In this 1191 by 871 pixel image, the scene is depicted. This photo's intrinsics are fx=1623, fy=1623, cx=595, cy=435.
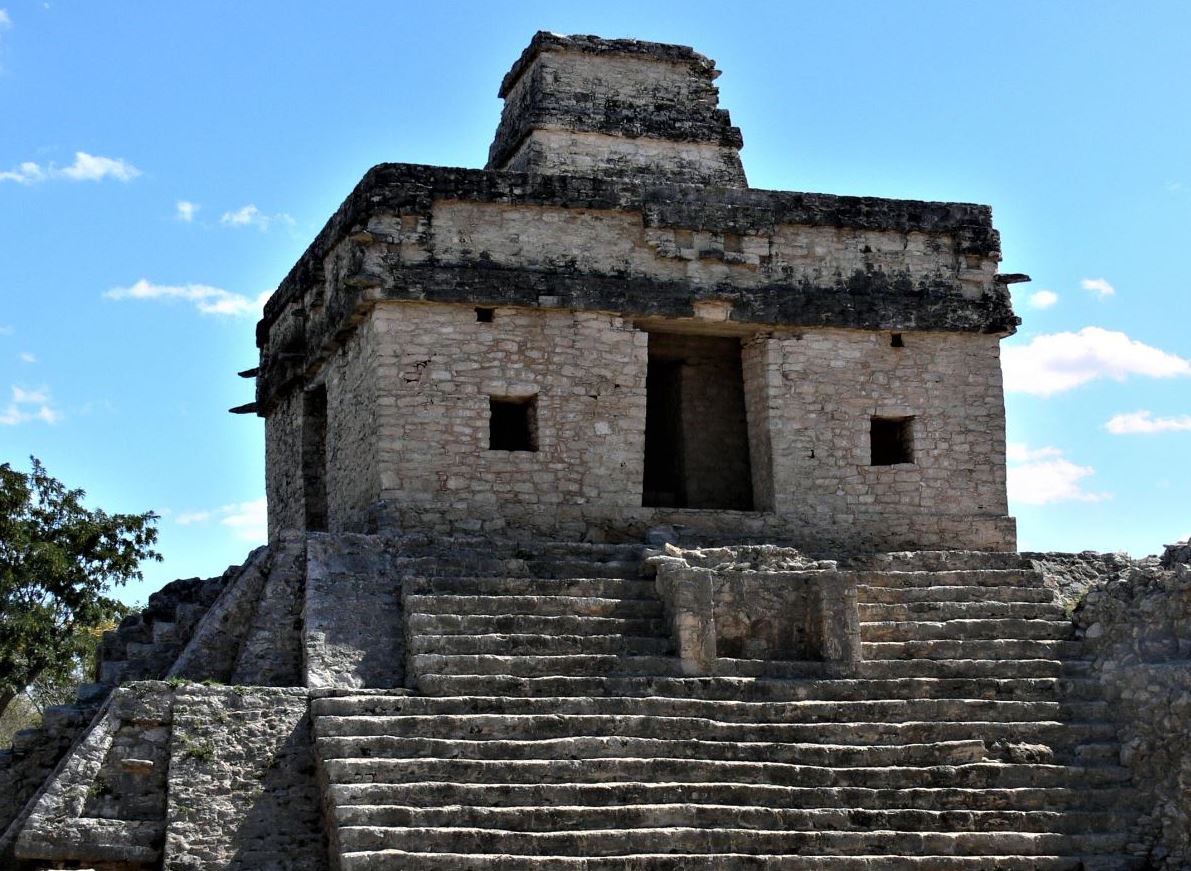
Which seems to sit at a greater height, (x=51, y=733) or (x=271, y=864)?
(x=51, y=733)

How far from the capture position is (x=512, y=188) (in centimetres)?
1493

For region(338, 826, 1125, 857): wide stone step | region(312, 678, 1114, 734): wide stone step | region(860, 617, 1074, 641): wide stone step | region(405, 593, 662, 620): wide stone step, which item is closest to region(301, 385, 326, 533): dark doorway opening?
region(405, 593, 662, 620): wide stone step

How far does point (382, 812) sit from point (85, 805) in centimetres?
208

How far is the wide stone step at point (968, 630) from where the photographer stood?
513 inches

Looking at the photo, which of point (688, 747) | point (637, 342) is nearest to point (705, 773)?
point (688, 747)

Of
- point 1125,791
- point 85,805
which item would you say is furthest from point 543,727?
point 1125,791

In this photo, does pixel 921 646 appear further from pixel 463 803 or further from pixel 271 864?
pixel 271 864

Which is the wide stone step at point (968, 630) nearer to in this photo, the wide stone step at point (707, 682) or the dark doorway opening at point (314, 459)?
the wide stone step at point (707, 682)

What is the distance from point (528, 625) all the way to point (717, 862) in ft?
8.69

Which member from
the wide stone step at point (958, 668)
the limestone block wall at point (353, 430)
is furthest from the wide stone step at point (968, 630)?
the limestone block wall at point (353, 430)

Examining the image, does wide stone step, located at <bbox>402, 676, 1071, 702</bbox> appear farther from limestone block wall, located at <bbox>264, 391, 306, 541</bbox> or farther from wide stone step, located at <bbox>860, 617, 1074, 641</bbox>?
limestone block wall, located at <bbox>264, 391, 306, 541</bbox>

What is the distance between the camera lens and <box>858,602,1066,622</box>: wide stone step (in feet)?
43.6

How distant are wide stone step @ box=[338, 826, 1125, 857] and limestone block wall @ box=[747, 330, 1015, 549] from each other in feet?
15.5

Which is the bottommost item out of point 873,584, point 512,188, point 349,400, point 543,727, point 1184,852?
point 1184,852
